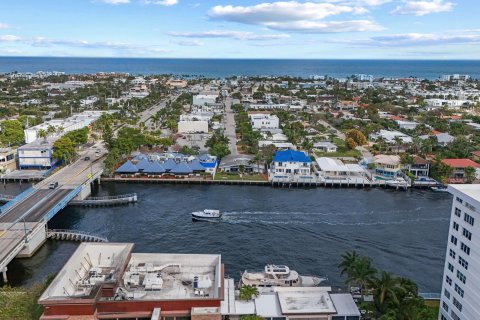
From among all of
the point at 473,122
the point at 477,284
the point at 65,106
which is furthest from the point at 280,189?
the point at 65,106

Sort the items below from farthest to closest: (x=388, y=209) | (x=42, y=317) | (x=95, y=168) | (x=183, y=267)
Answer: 1. (x=95, y=168)
2. (x=388, y=209)
3. (x=183, y=267)
4. (x=42, y=317)

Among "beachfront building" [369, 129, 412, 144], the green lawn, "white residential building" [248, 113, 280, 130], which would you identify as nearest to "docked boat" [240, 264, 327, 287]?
the green lawn

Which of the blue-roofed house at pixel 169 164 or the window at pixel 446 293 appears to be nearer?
the window at pixel 446 293

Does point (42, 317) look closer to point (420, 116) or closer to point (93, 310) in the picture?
point (93, 310)

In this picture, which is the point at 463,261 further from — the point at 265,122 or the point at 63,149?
the point at 265,122

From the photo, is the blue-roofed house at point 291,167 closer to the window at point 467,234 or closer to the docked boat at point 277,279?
the docked boat at point 277,279

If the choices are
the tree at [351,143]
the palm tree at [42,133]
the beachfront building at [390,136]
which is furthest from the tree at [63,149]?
the beachfront building at [390,136]
